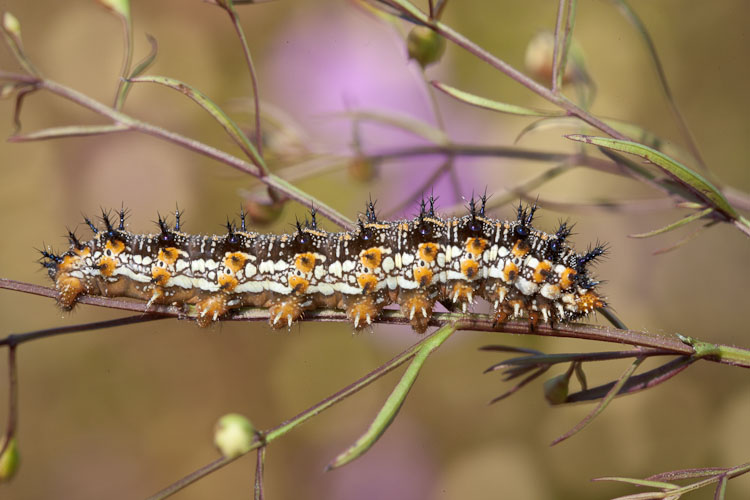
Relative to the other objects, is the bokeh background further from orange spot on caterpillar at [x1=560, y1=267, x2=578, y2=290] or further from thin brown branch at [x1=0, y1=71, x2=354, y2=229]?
thin brown branch at [x1=0, y1=71, x2=354, y2=229]

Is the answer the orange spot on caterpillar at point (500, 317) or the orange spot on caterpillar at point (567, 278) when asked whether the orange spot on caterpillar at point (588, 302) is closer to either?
the orange spot on caterpillar at point (567, 278)

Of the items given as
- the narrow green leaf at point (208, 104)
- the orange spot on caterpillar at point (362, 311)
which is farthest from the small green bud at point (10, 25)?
the orange spot on caterpillar at point (362, 311)

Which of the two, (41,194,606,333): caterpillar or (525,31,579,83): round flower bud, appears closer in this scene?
(41,194,606,333): caterpillar

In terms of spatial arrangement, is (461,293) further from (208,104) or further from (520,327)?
(208,104)

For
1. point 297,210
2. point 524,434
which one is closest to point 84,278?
point 297,210

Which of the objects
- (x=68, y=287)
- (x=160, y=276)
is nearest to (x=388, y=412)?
(x=160, y=276)

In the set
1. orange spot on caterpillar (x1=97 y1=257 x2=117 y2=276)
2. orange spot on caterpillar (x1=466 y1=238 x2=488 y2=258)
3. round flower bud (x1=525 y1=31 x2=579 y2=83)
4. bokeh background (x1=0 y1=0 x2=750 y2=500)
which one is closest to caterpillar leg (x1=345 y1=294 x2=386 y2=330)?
orange spot on caterpillar (x1=466 y1=238 x2=488 y2=258)
